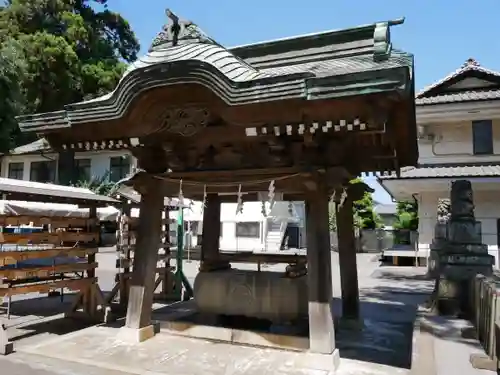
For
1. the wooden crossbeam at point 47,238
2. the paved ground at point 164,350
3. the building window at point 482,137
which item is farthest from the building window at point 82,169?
the building window at point 482,137

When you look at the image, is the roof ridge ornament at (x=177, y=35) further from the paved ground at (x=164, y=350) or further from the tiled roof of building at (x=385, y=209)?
the tiled roof of building at (x=385, y=209)

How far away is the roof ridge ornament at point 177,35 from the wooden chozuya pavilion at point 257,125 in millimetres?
21

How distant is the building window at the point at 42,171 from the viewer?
3269 centimetres

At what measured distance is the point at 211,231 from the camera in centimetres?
918

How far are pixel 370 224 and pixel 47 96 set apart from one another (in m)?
26.1

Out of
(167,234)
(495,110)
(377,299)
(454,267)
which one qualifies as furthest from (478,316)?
(495,110)

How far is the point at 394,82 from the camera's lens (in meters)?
4.64

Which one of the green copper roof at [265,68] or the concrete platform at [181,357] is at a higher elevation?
the green copper roof at [265,68]

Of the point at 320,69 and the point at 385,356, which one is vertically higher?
the point at 320,69

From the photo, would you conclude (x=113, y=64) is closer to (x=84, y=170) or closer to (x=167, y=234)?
(x=84, y=170)

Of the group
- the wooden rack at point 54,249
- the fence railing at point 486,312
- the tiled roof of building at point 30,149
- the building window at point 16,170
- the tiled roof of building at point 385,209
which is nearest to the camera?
the fence railing at point 486,312

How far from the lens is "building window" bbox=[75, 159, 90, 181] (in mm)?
31367

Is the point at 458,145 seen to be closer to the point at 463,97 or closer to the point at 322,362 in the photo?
the point at 463,97

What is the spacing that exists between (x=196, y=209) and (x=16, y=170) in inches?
687
